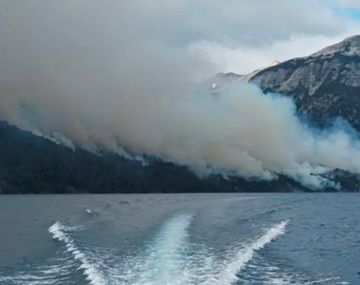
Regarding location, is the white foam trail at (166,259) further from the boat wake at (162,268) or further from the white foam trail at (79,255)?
the white foam trail at (79,255)

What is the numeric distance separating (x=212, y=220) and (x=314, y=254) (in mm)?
47467

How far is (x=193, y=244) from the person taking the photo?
78.5 m

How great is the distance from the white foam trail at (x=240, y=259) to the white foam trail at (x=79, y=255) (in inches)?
369

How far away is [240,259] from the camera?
6625cm

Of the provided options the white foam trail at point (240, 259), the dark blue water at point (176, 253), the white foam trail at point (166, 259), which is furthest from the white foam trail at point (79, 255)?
the white foam trail at point (240, 259)

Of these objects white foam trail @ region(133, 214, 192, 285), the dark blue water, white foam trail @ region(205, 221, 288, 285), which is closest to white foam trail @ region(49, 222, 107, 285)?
the dark blue water

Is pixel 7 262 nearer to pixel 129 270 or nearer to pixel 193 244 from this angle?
pixel 129 270

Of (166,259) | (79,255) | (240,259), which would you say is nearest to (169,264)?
(166,259)

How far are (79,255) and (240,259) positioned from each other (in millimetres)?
16645

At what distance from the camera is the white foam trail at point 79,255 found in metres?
53.7

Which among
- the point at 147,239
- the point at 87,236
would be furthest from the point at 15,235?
the point at 147,239

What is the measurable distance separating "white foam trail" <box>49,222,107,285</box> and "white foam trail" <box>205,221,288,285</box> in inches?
369

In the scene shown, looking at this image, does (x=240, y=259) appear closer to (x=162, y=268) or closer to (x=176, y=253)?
(x=176, y=253)

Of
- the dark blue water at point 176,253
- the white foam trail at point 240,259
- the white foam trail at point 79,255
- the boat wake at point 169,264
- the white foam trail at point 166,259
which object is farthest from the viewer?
the dark blue water at point 176,253
